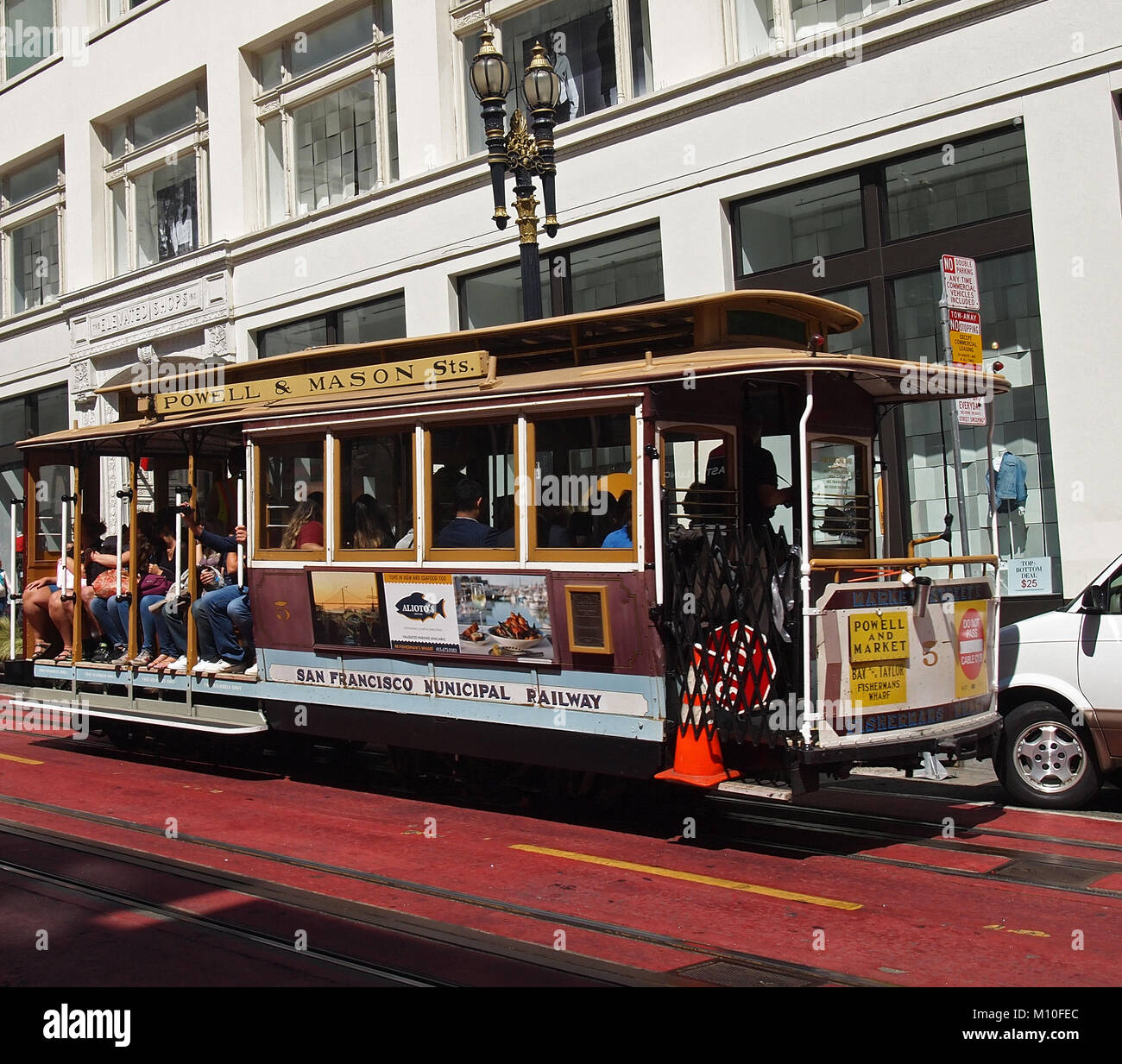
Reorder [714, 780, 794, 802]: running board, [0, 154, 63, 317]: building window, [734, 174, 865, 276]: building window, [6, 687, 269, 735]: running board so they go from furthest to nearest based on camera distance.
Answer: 1. [0, 154, 63, 317]: building window
2. [734, 174, 865, 276]: building window
3. [6, 687, 269, 735]: running board
4. [714, 780, 794, 802]: running board

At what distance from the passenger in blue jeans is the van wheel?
242 inches

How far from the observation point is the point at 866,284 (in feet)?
47.7

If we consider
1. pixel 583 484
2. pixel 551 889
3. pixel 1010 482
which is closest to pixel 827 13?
pixel 1010 482

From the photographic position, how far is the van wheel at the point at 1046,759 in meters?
9.20

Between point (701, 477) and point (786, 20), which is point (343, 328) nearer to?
point (786, 20)

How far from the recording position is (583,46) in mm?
17891

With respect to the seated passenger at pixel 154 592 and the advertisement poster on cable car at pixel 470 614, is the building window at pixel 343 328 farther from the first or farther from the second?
the advertisement poster on cable car at pixel 470 614

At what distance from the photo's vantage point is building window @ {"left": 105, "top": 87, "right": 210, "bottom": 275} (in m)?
25.0

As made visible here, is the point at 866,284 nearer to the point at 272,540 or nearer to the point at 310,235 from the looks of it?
the point at 272,540

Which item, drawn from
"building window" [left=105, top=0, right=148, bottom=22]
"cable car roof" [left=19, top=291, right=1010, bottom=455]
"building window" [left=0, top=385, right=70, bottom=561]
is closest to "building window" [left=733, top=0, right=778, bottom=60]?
"cable car roof" [left=19, top=291, right=1010, bottom=455]

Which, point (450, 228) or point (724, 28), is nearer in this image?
point (724, 28)

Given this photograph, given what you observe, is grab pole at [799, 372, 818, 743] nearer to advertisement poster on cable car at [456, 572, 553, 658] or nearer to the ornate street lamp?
advertisement poster on cable car at [456, 572, 553, 658]

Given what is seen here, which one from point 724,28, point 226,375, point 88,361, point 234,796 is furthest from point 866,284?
point 88,361
